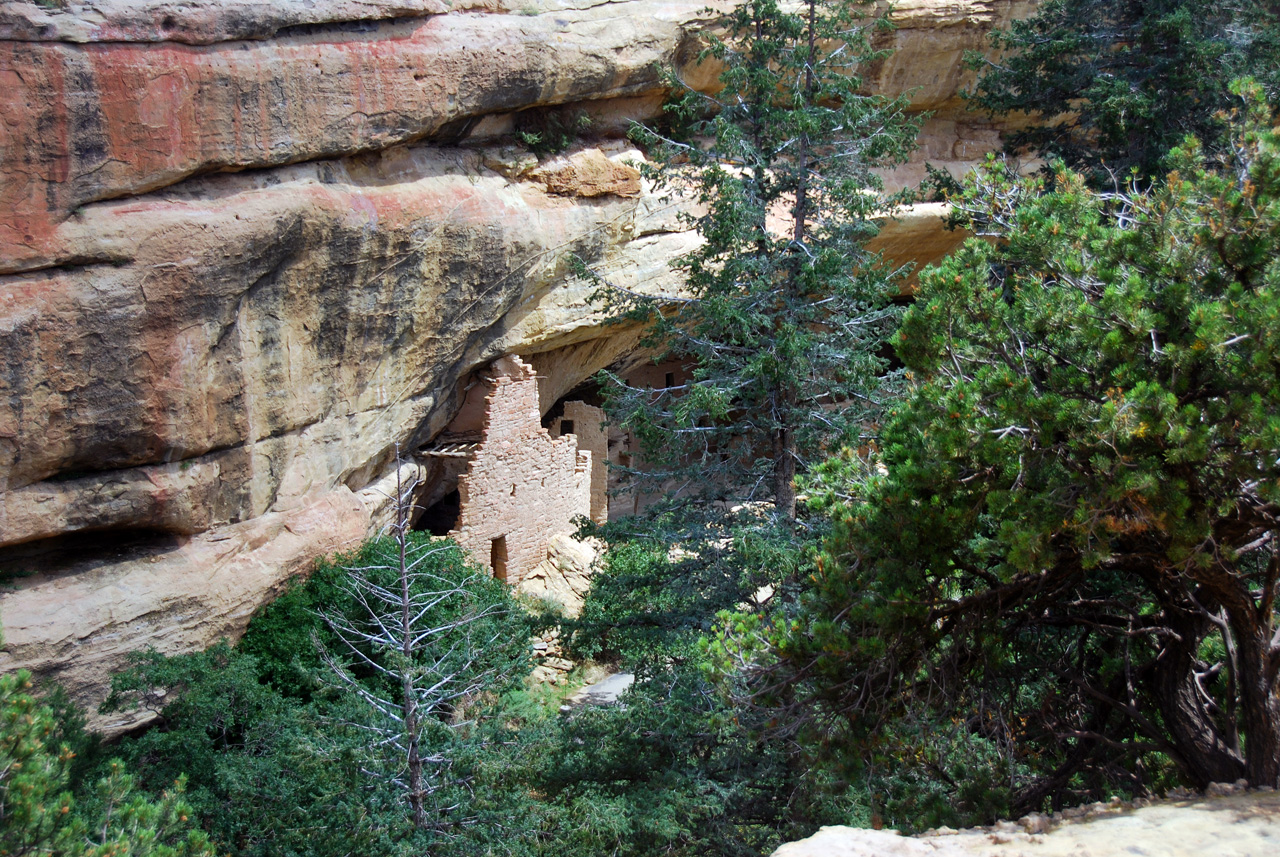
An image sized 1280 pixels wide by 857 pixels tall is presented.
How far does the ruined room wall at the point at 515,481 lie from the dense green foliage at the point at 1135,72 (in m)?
7.94

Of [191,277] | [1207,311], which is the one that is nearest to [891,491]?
[1207,311]

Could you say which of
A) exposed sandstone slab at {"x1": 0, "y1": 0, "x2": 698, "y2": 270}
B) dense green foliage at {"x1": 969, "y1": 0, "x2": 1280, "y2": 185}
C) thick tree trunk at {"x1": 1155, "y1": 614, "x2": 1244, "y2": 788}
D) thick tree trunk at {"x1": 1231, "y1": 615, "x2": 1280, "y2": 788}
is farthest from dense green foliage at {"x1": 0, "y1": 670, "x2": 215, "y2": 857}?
dense green foliage at {"x1": 969, "y1": 0, "x2": 1280, "y2": 185}

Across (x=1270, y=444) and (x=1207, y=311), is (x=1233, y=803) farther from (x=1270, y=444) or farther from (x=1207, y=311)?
(x=1207, y=311)

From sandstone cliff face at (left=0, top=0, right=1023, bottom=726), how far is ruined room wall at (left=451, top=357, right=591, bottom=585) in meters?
0.74

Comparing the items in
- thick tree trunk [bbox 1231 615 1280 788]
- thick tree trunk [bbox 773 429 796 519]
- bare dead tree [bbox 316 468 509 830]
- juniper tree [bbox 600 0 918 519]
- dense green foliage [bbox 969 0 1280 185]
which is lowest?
bare dead tree [bbox 316 468 509 830]

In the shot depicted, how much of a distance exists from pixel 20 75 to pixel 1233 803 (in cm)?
1115

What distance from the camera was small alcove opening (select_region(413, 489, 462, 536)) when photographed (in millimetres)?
16906

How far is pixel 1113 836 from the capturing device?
5031 mm

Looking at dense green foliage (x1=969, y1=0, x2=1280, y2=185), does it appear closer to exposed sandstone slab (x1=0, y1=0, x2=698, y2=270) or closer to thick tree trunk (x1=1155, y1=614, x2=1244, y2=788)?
exposed sandstone slab (x1=0, y1=0, x2=698, y2=270)

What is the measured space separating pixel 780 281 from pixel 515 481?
18.9ft

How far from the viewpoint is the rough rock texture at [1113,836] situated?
480cm

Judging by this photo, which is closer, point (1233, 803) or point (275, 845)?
point (1233, 803)

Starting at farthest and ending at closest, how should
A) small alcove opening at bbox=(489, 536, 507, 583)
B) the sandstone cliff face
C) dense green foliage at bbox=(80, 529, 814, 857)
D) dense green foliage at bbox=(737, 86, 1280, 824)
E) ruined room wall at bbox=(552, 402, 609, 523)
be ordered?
1. ruined room wall at bbox=(552, 402, 609, 523)
2. small alcove opening at bbox=(489, 536, 507, 583)
3. the sandstone cliff face
4. dense green foliage at bbox=(80, 529, 814, 857)
5. dense green foliage at bbox=(737, 86, 1280, 824)

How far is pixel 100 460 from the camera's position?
10.4m
